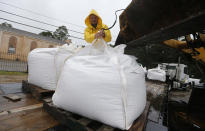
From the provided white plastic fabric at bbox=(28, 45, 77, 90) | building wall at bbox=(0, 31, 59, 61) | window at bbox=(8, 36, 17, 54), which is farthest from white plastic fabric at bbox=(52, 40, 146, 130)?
window at bbox=(8, 36, 17, 54)

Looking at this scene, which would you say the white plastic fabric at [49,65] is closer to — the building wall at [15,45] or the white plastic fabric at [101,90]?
the white plastic fabric at [101,90]

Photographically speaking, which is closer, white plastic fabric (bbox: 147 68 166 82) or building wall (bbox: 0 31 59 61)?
white plastic fabric (bbox: 147 68 166 82)

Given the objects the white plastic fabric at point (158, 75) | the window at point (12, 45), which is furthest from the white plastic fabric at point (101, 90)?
the window at point (12, 45)

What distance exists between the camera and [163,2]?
0.69 meters

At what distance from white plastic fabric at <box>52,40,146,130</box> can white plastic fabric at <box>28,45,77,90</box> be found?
0.60 m

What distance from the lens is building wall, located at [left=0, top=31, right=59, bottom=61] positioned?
60.5 feet

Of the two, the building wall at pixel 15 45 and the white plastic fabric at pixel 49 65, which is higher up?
the building wall at pixel 15 45

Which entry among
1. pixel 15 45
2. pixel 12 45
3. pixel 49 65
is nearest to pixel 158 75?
pixel 49 65

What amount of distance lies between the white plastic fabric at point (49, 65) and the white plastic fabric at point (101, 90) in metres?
0.60

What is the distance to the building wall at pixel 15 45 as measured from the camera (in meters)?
18.4

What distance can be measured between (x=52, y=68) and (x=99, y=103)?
43.4 inches

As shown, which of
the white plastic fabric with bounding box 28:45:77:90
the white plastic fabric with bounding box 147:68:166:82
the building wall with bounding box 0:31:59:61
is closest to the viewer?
the white plastic fabric with bounding box 28:45:77:90

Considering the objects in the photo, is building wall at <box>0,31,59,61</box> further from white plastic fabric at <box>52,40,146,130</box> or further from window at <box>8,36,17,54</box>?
white plastic fabric at <box>52,40,146,130</box>

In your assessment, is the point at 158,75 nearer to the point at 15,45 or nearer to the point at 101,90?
the point at 101,90
